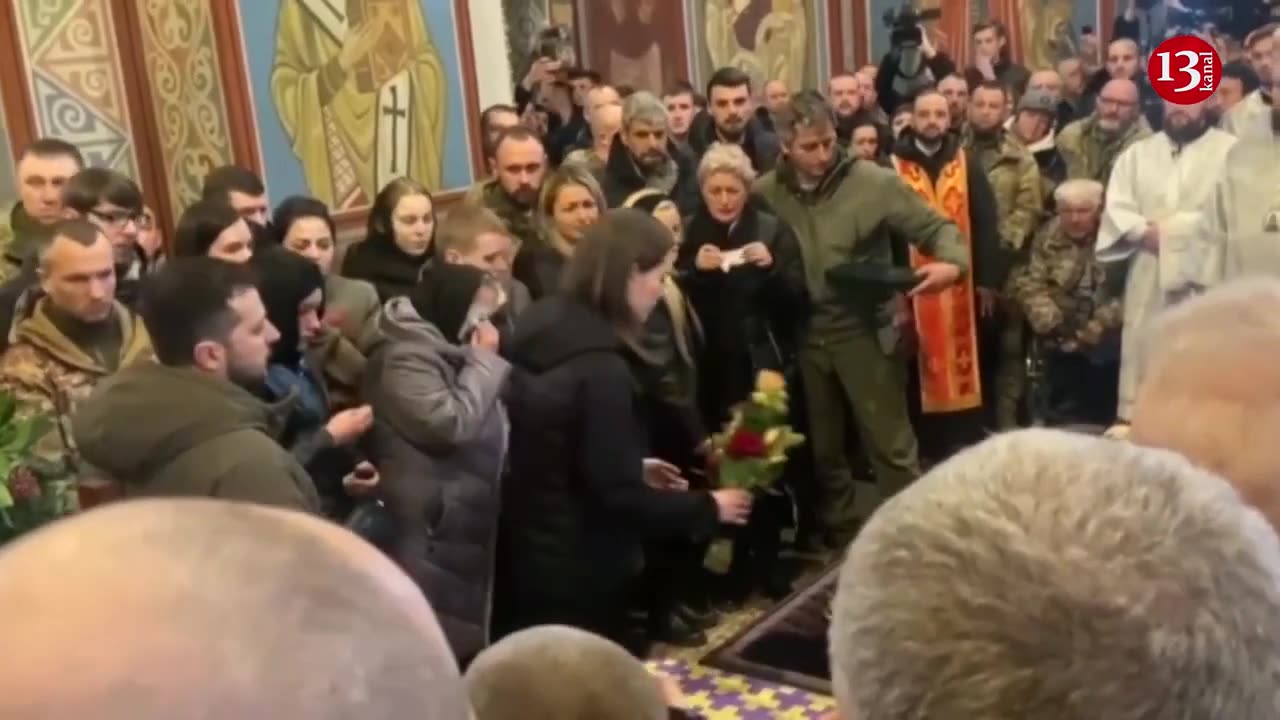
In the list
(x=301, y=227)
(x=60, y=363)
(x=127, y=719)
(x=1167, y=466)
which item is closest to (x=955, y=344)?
(x=301, y=227)

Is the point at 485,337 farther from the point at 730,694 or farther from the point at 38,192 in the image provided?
the point at 38,192

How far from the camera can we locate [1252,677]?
83cm

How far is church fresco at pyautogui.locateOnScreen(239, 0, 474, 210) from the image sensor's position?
5254 millimetres

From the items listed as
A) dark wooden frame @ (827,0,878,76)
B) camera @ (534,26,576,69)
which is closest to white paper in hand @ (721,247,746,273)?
camera @ (534,26,576,69)

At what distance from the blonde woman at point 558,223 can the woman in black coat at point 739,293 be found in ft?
1.50

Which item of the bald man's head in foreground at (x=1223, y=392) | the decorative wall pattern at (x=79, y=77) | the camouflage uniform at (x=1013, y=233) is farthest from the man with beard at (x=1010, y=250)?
the bald man's head in foreground at (x=1223, y=392)

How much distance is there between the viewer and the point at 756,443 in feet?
12.2

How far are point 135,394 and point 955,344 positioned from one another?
3.40 metres

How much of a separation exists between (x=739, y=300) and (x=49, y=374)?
2.07 meters

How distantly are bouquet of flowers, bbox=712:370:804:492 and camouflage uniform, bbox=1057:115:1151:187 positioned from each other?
214cm

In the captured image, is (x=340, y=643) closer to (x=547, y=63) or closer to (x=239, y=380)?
(x=239, y=380)

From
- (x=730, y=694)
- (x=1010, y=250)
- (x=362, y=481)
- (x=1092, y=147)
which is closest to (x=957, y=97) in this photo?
(x=1092, y=147)

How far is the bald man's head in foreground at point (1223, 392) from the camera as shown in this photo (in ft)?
4.15

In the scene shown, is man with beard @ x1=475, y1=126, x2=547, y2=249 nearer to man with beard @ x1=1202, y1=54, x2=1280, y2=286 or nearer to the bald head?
man with beard @ x1=1202, y1=54, x2=1280, y2=286
